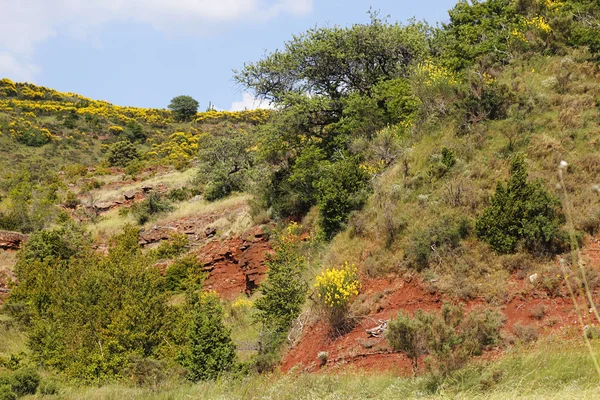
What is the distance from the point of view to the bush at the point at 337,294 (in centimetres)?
1078

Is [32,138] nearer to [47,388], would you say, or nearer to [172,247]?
[172,247]

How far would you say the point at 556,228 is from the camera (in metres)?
9.57

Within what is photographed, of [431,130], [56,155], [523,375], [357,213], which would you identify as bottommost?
[523,375]

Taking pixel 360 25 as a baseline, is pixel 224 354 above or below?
below

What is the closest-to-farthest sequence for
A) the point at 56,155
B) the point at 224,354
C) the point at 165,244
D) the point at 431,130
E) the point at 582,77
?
1. the point at 224,354
2. the point at 582,77
3. the point at 431,130
4. the point at 165,244
5. the point at 56,155

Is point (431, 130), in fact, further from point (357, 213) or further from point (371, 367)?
point (371, 367)

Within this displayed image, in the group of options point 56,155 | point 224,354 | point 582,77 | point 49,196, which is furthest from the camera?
point 56,155

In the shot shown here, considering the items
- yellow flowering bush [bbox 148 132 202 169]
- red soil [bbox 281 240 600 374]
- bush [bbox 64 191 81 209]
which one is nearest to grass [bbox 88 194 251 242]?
bush [bbox 64 191 81 209]

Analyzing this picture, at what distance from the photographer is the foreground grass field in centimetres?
505

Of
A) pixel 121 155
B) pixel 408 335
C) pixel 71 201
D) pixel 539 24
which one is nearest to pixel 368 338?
pixel 408 335

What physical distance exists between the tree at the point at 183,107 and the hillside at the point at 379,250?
52.5m

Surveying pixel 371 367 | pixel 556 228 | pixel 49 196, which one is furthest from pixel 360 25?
pixel 49 196

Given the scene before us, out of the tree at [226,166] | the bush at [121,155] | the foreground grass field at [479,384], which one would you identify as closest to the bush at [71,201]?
the tree at [226,166]

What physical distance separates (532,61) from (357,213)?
7434 millimetres
